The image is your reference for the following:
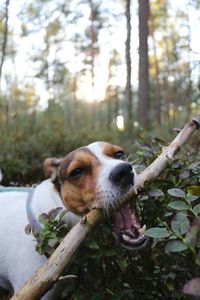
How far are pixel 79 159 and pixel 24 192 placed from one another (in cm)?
111

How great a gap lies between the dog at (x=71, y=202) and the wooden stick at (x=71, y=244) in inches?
5.0

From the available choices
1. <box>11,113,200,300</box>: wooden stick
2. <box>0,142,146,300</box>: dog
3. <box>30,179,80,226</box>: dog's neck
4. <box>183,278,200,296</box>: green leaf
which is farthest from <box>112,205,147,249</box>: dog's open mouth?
<box>183,278,200,296</box>: green leaf

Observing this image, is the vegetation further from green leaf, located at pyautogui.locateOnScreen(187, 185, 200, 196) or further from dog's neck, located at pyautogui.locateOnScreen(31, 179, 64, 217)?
dog's neck, located at pyautogui.locateOnScreen(31, 179, 64, 217)

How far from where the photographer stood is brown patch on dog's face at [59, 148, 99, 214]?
110 inches

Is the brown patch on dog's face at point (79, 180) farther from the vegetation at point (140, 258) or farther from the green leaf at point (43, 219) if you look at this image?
the green leaf at point (43, 219)

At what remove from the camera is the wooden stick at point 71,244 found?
1878 millimetres

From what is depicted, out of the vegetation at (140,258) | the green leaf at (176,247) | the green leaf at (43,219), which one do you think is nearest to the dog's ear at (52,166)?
the vegetation at (140,258)

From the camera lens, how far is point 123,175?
2574mm

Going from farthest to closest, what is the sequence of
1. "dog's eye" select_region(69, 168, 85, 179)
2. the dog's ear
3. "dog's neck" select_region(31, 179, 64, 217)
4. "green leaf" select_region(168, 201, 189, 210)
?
the dog's ear, "dog's neck" select_region(31, 179, 64, 217), "dog's eye" select_region(69, 168, 85, 179), "green leaf" select_region(168, 201, 189, 210)

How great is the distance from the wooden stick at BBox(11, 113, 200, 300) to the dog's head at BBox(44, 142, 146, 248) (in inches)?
3.8

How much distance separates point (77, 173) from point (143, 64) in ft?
30.8

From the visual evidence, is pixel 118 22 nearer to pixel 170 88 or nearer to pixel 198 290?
pixel 170 88

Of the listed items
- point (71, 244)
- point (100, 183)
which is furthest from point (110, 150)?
point (71, 244)

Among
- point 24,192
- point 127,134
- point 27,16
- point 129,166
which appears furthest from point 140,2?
point 129,166
